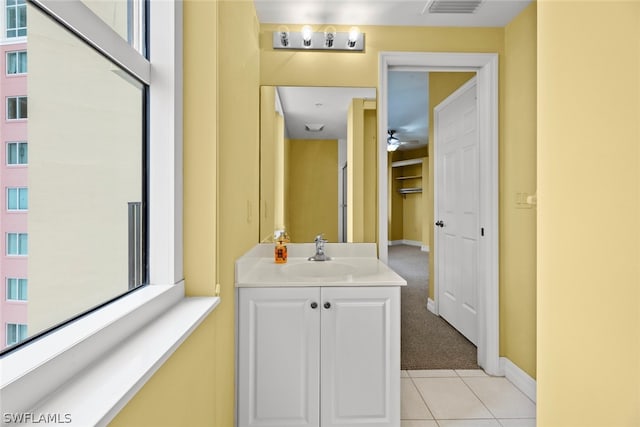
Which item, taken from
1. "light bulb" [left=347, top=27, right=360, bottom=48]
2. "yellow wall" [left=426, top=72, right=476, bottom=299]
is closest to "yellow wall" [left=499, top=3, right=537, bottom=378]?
"yellow wall" [left=426, top=72, right=476, bottom=299]

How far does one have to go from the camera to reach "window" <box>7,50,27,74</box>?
559 millimetres

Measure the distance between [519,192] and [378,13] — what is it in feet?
4.68

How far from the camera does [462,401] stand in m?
2.00

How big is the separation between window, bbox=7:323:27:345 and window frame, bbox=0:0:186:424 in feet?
0.06

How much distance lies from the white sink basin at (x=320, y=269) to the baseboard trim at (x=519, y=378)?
1.27 meters

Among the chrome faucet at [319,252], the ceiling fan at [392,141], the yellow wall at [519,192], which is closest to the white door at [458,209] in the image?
the yellow wall at [519,192]

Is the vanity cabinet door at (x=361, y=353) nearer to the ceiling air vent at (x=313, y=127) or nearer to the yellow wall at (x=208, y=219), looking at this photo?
the yellow wall at (x=208, y=219)

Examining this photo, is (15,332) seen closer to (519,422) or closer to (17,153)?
(17,153)

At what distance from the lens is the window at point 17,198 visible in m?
0.57

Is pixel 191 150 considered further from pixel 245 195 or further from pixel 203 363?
pixel 203 363

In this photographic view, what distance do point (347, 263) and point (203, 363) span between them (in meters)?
1.12

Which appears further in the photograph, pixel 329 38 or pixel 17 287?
pixel 329 38

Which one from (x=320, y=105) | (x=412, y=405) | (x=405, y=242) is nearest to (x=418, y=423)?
(x=412, y=405)

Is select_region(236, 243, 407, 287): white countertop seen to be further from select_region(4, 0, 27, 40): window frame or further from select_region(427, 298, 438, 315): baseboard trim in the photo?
select_region(427, 298, 438, 315): baseboard trim
